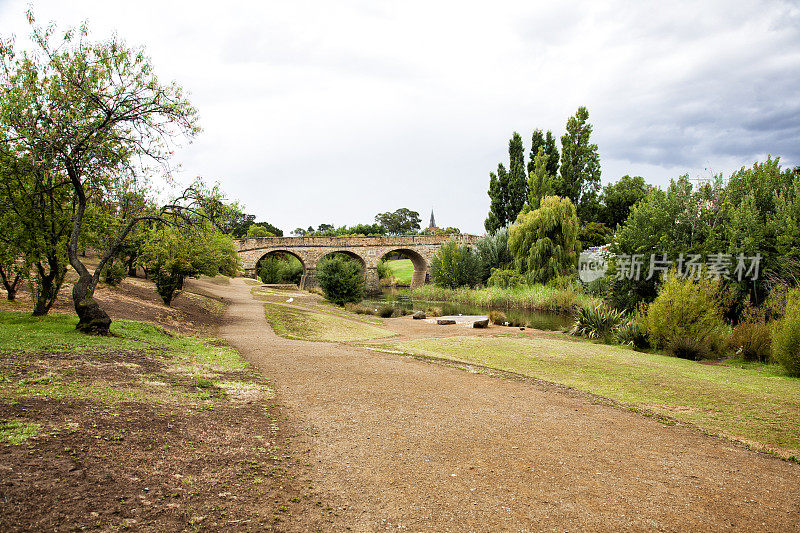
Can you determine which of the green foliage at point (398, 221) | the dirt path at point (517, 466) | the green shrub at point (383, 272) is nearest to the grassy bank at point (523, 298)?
the dirt path at point (517, 466)

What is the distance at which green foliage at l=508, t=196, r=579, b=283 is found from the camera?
32938 millimetres

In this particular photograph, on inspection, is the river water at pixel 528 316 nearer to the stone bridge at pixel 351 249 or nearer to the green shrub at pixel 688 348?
the green shrub at pixel 688 348

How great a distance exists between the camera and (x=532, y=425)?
6148 mm

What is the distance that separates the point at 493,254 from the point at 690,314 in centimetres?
2752

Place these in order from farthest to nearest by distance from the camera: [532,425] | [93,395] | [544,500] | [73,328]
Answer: [73,328] < [532,425] < [93,395] < [544,500]

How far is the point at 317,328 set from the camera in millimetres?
17969

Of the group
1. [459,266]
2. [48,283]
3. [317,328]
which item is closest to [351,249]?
[459,266]

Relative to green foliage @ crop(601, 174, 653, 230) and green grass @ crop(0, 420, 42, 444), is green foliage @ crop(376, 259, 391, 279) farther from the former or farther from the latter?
green grass @ crop(0, 420, 42, 444)

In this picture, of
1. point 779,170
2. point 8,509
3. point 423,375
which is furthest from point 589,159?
point 8,509

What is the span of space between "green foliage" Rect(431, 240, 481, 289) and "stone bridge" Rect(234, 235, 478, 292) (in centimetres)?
996

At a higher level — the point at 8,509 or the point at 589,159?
the point at 589,159

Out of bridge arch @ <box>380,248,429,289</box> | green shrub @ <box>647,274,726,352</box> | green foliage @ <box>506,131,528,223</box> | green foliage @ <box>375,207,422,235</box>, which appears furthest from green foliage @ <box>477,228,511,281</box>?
green foliage @ <box>375,207,422,235</box>

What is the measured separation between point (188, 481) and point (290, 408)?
2.64 metres

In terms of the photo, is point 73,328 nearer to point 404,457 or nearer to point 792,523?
point 404,457
